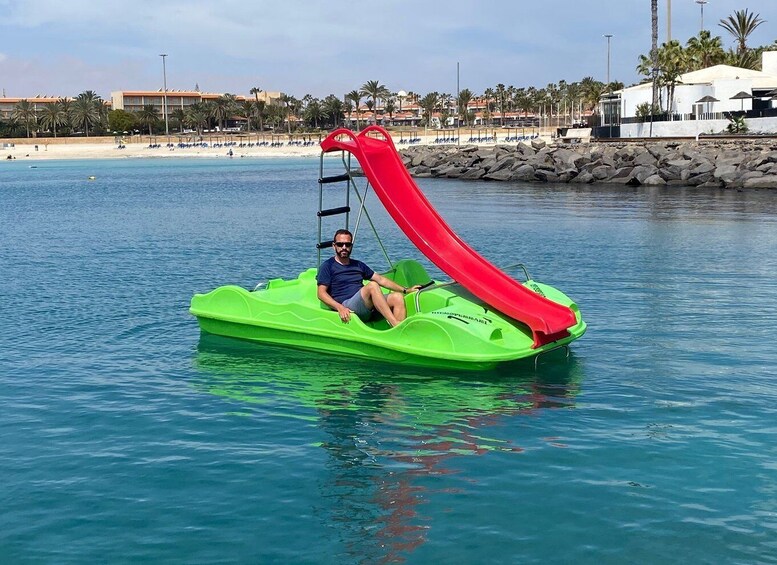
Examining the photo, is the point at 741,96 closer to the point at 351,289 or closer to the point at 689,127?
the point at 689,127

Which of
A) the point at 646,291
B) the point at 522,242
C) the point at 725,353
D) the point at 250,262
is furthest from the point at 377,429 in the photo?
the point at 522,242

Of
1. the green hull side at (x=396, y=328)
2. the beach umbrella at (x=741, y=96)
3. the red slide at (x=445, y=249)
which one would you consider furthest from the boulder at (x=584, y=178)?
the green hull side at (x=396, y=328)

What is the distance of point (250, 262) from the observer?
22.4 m

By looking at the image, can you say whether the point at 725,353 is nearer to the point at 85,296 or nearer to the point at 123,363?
the point at 123,363

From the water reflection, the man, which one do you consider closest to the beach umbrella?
the water reflection

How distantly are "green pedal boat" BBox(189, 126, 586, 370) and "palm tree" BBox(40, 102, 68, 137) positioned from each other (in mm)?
140462

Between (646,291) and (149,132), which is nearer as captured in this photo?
(646,291)

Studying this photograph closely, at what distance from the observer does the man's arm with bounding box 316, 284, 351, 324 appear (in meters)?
11.9

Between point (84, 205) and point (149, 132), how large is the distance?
10685 cm

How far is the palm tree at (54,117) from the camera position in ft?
473

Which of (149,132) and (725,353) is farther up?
(149,132)

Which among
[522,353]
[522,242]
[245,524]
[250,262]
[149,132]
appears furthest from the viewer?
[149,132]

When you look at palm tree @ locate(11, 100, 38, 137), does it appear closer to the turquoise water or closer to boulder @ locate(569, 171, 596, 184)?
boulder @ locate(569, 171, 596, 184)

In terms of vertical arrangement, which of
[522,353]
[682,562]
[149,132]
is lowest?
[682,562]
